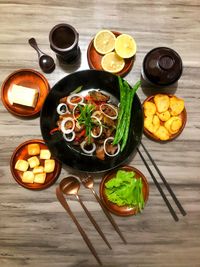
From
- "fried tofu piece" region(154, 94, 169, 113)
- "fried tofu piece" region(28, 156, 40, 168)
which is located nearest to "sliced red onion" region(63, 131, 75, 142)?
"fried tofu piece" region(28, 156, 40, 168)

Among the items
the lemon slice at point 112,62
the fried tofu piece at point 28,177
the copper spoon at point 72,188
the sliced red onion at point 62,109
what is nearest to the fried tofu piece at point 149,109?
the lemon slice at point 112,62

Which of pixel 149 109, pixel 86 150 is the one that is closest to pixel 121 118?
pixel 149 109

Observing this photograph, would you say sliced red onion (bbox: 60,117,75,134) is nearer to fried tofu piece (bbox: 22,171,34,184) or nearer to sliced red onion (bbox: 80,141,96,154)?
sliced red onion (bbox: 80,141,96,154)

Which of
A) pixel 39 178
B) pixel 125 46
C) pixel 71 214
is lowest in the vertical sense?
pixel 71 214

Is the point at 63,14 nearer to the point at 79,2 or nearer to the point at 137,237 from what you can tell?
the point at 79,2

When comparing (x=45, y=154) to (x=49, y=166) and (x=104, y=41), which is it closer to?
(x=49, y=166)

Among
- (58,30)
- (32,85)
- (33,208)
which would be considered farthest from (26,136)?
(58,30)
